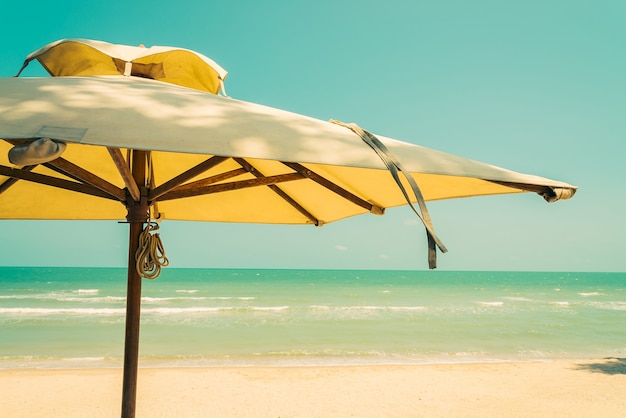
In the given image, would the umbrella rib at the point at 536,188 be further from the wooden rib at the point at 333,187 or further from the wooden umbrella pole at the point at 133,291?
the wooden umbrella pole at the point at 133,291

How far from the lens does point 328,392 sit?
6.92 m

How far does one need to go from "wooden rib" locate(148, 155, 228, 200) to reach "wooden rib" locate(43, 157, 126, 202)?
14 cm

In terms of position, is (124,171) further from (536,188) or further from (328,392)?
(328,392)

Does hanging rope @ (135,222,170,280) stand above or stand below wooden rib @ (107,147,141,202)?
below

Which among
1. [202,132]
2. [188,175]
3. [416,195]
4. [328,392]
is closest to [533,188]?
[416,195]

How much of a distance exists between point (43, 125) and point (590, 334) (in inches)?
661

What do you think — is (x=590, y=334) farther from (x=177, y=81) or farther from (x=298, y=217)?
(x=177, y=81)

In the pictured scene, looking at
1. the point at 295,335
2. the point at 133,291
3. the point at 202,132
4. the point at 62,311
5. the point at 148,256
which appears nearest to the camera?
the point at 202,132

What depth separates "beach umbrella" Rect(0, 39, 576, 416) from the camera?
1.10 metres

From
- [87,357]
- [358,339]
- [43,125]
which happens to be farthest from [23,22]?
[43,125]

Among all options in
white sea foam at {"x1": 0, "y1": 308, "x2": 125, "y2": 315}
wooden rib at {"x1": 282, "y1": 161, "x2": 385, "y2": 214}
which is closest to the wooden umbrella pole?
wooden rib at {"x1": 282, "y1": 161, "x2": 385, "y2": 214}

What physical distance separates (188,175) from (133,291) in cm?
65

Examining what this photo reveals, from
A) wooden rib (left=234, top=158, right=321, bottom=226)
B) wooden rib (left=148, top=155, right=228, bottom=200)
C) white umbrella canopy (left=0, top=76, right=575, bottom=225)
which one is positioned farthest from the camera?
wooden rib (left=234, top=158, right=321, bottom=226)

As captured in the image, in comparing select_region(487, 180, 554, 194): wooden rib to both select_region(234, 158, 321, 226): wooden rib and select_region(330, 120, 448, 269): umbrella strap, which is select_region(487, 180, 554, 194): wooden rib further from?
select_region(234, 158, 321, 226): wooden rib
